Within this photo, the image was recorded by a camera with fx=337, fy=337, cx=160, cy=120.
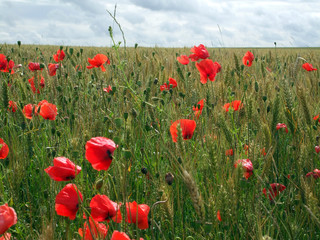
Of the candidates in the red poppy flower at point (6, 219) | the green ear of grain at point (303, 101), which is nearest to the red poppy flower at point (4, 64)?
the red poppy flower at point (6, 219)

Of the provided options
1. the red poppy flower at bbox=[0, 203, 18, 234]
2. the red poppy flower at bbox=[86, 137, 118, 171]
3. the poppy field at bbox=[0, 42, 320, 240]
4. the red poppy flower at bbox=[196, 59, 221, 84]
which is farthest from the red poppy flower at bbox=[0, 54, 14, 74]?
the red poppy flower at bbox=[0, 203, 18, 234]

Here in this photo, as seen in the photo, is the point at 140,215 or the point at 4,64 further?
the point at 4,64

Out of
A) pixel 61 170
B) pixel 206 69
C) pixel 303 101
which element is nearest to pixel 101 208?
pixel 61 170

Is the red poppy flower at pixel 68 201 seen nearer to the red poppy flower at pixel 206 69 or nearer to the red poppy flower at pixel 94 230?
the red poppy flower at pixel 94 230

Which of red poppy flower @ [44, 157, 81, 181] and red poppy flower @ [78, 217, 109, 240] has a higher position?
red poppy flower @ [44, 157, 81, 181]

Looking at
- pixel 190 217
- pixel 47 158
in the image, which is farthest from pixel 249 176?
pixel 47 158

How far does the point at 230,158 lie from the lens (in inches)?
54.9

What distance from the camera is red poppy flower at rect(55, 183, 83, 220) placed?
0.94 metres

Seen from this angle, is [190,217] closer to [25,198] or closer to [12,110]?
[25,198]

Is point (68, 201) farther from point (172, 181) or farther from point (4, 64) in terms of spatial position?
point (4, 64)

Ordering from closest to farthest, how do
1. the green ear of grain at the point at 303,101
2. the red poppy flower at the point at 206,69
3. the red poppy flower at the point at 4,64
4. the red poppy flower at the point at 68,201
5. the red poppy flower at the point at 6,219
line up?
the red poppy flower at the point at 6,219 < the red poppy flower at the point at 68,201 < the green ear of grain at the point at 303,101 < the red poppy flower at the point at 206,69 < the red poppy flower at the point at 4,64

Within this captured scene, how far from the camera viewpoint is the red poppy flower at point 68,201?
0.94 metres

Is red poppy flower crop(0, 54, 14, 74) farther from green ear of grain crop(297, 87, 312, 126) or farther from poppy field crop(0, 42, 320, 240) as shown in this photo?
green ear of grain crop(297, 87, 312, 126)

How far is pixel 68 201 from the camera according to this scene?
3.11 ft
